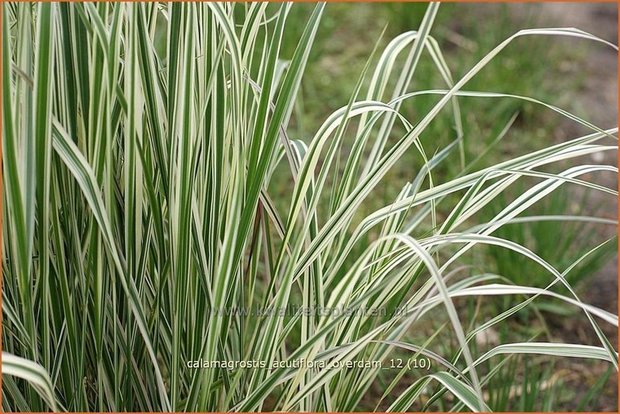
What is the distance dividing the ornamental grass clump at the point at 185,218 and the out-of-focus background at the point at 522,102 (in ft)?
2.02

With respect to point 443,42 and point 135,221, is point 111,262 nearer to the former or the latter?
point 135,221

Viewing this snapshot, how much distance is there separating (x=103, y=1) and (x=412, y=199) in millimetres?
474

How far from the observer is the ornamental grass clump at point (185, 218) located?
1.01m

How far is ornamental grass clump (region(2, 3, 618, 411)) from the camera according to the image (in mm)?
1008

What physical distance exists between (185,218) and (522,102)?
67.1 inches

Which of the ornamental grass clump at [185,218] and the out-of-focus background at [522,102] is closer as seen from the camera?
the ornamental grass clump at [185,218]

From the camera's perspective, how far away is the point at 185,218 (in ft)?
3.48

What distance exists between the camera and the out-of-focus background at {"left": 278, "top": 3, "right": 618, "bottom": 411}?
186 cm

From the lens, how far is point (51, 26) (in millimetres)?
979

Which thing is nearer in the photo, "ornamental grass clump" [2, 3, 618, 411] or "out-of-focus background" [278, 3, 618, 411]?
"ornamental grass clump" [2, 3, 618, 411]

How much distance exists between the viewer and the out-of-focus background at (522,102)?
1.86 m

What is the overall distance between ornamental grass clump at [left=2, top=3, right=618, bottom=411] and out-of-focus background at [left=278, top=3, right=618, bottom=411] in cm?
62

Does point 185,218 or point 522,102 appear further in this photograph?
point 522,102

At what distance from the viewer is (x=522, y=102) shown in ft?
8.25
